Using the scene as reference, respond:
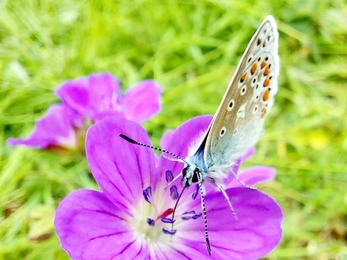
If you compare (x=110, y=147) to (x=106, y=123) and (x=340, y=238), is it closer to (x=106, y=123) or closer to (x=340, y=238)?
(x=106, y=123)

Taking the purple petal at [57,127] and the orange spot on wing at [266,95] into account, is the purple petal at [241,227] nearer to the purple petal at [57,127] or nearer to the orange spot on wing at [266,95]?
the orange spot on wing at [266,95]

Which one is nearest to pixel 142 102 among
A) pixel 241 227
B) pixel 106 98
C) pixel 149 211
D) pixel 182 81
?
pixel 106 98

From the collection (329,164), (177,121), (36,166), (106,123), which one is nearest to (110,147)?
(106,123)

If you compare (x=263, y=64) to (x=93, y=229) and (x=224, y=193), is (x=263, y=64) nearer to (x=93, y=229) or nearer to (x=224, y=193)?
(x=224, y=193)

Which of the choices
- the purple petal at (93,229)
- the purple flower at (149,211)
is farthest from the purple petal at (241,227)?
the purple petal at (93,229)

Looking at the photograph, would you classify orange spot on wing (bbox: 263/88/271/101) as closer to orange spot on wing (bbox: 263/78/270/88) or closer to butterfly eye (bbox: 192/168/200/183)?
orange spot on wing (bbox: 263/78/270/88)

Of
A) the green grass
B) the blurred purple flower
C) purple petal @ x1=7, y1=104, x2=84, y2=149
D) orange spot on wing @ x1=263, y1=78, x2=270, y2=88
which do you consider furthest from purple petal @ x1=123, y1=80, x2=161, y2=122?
orange spot on wing @ x1=263, y1=78, x2=270, y2=88
